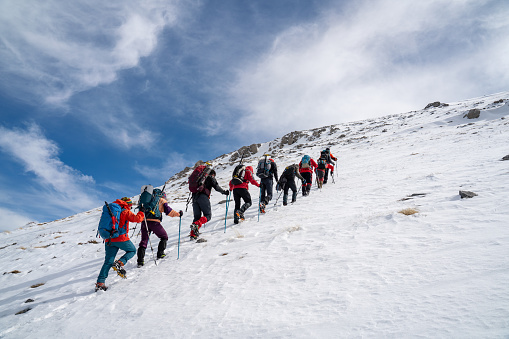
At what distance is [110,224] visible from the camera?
5.74 m

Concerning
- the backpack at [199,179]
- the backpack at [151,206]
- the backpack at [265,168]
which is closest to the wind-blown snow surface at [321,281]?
the backpack at [151,206]

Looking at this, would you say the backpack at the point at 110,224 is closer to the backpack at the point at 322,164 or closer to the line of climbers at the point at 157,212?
the line of climbers at the point at 157,212

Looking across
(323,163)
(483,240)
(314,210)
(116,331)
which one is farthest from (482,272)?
(323,163)

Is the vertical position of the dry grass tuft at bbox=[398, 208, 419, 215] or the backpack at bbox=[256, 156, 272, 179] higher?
the backpack at bbox=[256, 156, 272, 179]

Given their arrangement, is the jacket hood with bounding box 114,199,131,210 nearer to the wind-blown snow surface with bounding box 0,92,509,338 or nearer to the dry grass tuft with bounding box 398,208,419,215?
the wind-blown snow surface with bounding box 0,92,509,338

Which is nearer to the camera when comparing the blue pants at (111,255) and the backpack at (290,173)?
the blue pants at (111,255)

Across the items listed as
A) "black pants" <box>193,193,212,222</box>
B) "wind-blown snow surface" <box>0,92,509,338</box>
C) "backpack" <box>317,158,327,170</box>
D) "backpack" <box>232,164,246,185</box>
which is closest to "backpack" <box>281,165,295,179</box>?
"backpack" <box>232,164,246,185</box>

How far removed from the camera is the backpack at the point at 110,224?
5.73 metres

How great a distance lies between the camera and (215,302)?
3.70 metres

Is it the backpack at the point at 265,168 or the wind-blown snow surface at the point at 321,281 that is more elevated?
the backpack at the point at 265,168

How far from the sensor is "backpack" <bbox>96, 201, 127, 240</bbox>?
5727 millimetres

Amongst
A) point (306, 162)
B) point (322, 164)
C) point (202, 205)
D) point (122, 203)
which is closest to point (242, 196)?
point (202, 205)

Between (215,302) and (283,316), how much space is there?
1.27 m

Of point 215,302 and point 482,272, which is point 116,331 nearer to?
point 215,302
